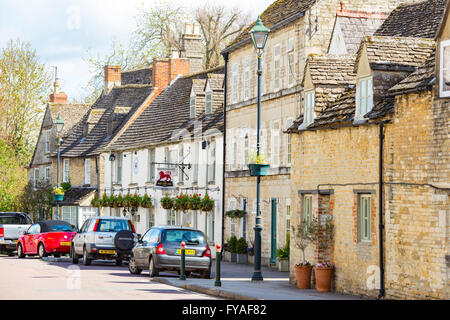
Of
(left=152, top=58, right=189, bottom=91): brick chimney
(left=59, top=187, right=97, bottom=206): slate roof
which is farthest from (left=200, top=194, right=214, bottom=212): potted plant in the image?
(left=59, top=187, right=97, bottom=206): slate roof

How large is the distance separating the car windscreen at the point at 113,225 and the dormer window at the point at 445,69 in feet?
58.3

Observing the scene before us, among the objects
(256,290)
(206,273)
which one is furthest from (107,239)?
(256,290)

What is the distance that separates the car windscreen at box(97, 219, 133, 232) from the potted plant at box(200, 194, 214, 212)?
304 inches

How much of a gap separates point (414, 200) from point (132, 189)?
34427 mm

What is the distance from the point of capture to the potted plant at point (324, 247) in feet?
75.4

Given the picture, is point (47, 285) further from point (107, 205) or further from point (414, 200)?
point (107, 205)

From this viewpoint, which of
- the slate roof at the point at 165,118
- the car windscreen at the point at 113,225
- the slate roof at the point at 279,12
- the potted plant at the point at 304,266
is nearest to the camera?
the potted plant at the point at 304,266

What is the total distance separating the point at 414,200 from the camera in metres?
19.6

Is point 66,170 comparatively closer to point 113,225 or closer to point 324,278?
point 113,225

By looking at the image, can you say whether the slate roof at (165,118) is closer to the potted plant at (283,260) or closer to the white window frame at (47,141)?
the potted plant at (283,260)

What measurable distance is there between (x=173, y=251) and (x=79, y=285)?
199 inches

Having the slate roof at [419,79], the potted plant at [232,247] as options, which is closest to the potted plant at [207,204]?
the potted plant at [232,247]

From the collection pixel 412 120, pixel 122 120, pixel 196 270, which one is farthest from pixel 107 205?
pixel 412 120
